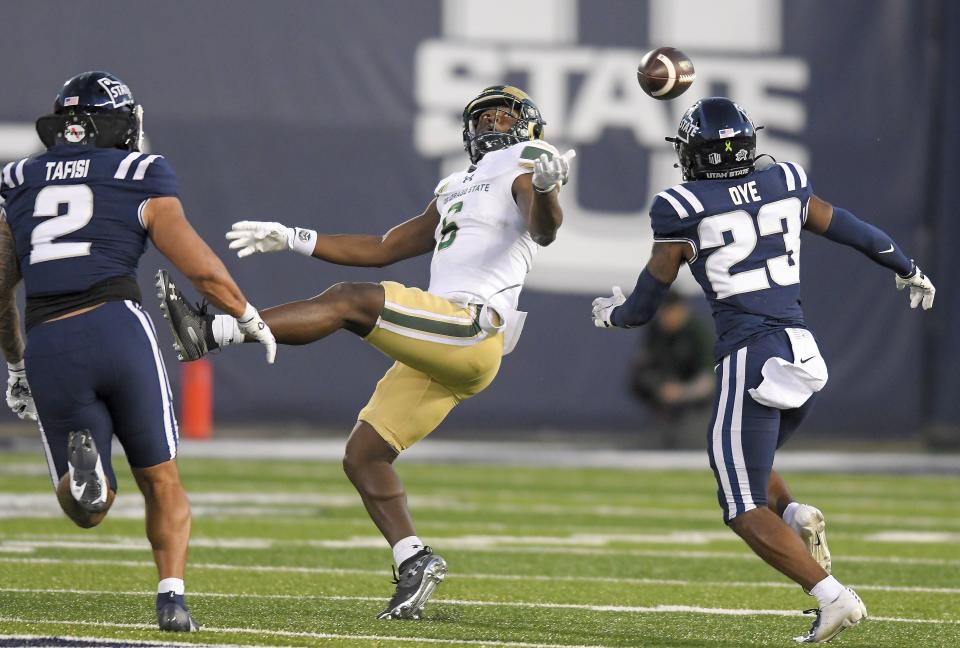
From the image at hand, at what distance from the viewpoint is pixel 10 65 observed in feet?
47.0

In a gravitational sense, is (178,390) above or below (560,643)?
below

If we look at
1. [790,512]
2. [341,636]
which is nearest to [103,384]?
[341,636]

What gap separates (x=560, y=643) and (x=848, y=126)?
11064mm

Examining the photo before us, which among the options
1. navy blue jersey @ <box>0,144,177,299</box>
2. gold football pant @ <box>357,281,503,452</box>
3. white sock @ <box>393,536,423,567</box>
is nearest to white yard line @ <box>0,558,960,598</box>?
white sock @ <box>393,536,423,567</box>

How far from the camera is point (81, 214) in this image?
4598mm

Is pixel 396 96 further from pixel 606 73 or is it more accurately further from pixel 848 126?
pixel 848 126

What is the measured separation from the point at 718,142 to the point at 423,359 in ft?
3.75

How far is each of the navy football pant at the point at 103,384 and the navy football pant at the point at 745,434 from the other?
1.65 meters

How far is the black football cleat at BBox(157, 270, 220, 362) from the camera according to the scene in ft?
15.1

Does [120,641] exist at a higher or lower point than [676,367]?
higher

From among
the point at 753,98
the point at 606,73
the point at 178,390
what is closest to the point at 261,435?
the point at 178,390

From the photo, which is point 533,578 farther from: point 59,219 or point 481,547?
point 59,219

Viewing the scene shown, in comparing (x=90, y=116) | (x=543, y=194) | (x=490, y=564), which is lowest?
(x=490, y=564)

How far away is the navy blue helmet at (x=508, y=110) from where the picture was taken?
5.54 meters
